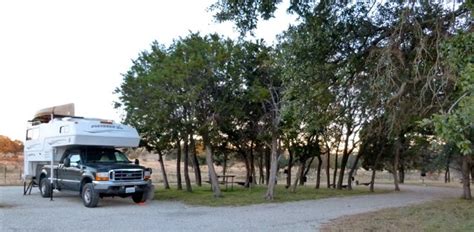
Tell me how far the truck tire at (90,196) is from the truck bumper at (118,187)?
0.52ft

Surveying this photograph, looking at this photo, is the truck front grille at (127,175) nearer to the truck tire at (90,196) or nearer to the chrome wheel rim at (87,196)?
the truck tire at (90,196)

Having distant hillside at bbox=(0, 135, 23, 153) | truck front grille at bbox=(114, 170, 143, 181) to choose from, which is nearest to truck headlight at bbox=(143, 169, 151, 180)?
truck front grille at bbox=(114, 170, 143, 181)

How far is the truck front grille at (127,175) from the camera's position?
1625 centimetres

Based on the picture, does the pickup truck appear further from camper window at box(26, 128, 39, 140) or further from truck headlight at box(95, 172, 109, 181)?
camper window at box(26, 128, 39, 140)

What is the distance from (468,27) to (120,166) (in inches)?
476

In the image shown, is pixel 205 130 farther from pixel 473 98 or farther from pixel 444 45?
pixel 473 98

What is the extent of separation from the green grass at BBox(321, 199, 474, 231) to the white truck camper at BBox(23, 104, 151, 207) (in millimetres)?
7500

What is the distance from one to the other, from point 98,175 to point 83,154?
167 centimetres

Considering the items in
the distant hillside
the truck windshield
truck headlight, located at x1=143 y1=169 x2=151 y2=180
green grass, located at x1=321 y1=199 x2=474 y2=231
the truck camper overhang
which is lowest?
green grass, located at x1=321 y1=199 x2=474 y2=231

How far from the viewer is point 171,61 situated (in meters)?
18.0

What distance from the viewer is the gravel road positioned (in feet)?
37.0

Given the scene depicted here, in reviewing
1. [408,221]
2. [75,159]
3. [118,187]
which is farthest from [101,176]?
[408,221]

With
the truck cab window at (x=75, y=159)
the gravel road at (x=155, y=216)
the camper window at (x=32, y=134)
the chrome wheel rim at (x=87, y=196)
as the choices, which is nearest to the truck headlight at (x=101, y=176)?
the chrome wheel rim at (x=87, y=196)

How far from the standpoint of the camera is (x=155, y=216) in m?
13.6
